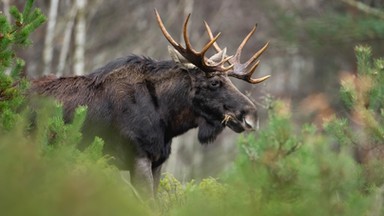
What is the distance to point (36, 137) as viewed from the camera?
7586mm

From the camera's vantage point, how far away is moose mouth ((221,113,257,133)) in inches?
426

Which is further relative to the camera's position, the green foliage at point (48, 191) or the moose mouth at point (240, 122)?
the moose mouth at point (240, 122)

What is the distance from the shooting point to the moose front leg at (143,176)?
34.7 feet

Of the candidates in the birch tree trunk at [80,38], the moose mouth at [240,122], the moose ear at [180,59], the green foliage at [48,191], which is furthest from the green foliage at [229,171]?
the birch tree trunk at [80,38]

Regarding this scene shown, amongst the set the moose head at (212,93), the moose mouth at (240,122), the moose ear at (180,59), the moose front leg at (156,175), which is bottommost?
the moose front leg at (156,175)

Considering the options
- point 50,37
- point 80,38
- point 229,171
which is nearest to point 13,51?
point 229,171

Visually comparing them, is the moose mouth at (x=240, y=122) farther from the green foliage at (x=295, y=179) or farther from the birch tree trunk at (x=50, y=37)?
the birch tree trunk at (x=50, y=37)

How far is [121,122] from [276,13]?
62.8 feet

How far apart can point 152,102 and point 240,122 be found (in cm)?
92

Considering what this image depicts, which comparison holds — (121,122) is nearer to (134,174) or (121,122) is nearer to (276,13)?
(134,174)

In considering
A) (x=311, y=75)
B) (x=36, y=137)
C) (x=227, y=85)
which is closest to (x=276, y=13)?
(x=311, y=75)

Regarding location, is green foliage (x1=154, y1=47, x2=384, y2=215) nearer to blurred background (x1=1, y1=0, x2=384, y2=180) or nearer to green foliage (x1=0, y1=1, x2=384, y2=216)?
green foliage (x1=0, y1=1, x2=384, y2=216)

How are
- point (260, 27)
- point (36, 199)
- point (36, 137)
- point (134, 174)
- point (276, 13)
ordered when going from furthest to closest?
point (260, 27) → point (276, 13) → point (134, 174) → point (36, 137) → point (36, 199)

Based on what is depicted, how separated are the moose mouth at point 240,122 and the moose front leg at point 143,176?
964 millimetres
